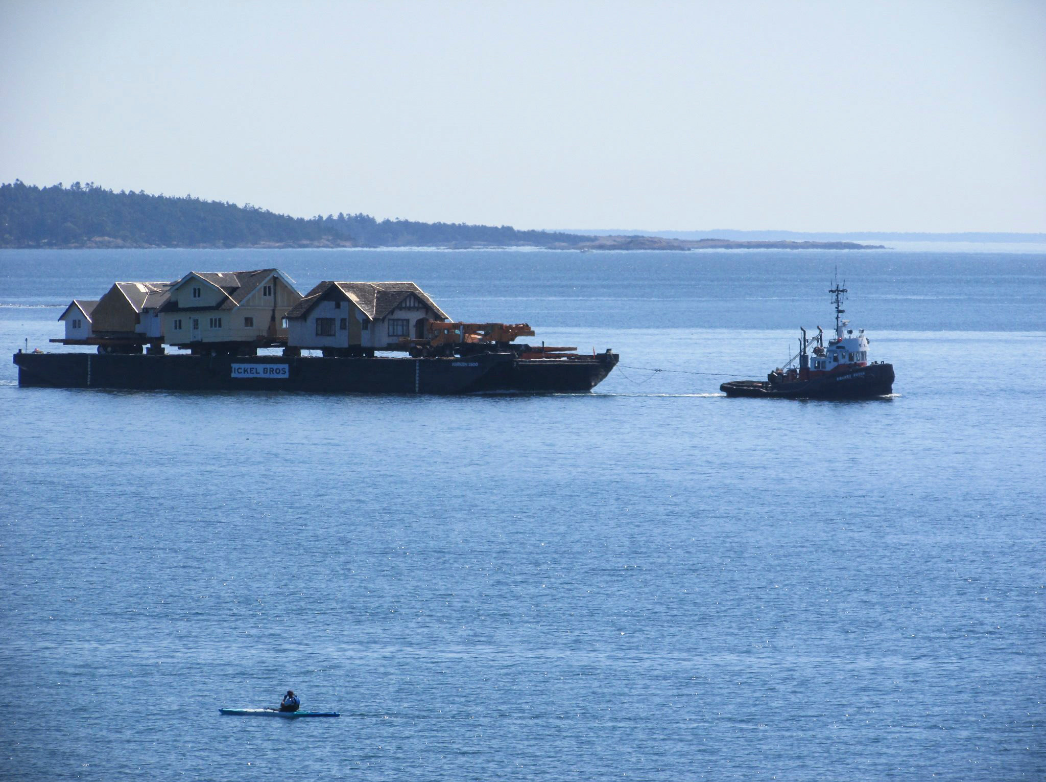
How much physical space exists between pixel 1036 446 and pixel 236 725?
60.8 metres

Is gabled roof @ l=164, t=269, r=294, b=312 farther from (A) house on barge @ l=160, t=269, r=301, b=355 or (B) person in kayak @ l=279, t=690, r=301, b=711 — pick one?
(B) person in kayak @ l=279, t=690, r=301, b=711

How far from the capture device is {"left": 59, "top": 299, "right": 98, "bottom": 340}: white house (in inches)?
4259

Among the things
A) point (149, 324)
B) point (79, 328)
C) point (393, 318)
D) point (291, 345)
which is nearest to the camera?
point (393, 318)

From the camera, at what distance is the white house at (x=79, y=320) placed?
108 metres

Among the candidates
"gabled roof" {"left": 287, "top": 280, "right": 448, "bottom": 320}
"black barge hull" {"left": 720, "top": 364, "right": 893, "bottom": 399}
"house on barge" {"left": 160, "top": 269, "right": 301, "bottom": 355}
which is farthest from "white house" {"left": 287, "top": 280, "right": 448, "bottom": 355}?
"black barge hull" {"left": 720, "top": 364, "right": 893, "bottom": 399}

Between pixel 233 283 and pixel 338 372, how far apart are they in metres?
12.0

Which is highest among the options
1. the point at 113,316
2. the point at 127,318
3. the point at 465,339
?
the point at 113,316

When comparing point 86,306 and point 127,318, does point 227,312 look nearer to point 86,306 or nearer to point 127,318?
point 127,318

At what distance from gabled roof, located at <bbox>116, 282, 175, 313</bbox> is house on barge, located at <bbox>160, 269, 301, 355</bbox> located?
188cm

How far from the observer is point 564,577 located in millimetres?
53438

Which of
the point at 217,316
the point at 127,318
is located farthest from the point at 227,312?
the point at 127,318

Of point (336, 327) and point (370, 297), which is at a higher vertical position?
point (370, 297)

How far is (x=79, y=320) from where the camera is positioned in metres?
108

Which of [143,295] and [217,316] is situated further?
[143,295]
